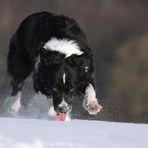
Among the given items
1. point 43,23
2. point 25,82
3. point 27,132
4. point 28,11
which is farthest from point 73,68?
point 28,11

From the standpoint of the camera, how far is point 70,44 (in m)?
5.95

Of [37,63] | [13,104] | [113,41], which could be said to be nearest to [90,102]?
[37,63]

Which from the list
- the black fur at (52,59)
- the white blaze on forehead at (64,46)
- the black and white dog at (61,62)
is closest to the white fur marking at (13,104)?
the black fur at (52,59)

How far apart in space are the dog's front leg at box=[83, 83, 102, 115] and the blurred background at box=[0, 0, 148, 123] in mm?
2614

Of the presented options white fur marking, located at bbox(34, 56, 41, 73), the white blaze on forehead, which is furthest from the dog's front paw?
white fur marking, located at bbox(34, 56, 41, 73)

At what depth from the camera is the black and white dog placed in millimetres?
5625

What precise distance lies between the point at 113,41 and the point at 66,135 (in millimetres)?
5932

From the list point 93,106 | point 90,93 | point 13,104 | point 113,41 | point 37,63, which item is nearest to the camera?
point 93,106

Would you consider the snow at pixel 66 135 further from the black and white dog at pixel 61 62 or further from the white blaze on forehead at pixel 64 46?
the white blaze on forehead at pixel 64 46

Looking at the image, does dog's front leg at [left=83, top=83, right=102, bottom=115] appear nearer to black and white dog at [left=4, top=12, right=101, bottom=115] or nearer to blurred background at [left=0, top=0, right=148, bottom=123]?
black and white dog at [left=4, top=12, right=101, bottom=115]

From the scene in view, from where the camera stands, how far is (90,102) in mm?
5812

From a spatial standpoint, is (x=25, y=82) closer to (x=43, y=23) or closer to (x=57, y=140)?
(x=43, y=23)

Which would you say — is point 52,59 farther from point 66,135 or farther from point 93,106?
point 66,135

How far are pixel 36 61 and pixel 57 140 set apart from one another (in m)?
3.04
